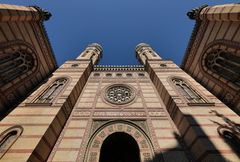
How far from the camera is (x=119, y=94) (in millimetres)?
9750

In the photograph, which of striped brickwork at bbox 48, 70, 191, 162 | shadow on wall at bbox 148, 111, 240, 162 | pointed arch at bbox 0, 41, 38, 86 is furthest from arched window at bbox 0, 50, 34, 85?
shadow on wall at bbox 148, 111, 240, 162

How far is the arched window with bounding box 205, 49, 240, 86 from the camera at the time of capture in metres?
7.61

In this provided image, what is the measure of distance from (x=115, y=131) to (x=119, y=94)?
121 inches

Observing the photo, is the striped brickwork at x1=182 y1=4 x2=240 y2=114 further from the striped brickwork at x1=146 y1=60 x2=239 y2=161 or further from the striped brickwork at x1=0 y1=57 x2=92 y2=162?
the striped brickwork at x1=0 y1=57 x2=92 y2=162

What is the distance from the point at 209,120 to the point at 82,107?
5.95m

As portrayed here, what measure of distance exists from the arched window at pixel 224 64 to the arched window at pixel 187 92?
5.18 ft

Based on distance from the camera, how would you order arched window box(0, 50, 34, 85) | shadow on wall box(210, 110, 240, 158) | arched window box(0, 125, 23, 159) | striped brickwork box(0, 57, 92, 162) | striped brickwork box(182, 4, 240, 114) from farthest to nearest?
arched window box(0, 50, 34, 85)
striped brickwork box(182, 4, 240, 114)
shadow on wall box(210, 110, 240, 158)
arched window box(0, 125, 23, 159)
striped brickwork box(0, 57, 92, 162)

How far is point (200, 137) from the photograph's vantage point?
18.9ft

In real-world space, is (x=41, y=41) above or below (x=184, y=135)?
above

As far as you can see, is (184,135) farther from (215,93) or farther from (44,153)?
(44,153)

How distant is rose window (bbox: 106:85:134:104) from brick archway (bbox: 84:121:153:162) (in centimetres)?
176

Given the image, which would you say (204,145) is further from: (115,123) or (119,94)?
(119,94)

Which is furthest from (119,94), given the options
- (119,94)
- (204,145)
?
(204,145)

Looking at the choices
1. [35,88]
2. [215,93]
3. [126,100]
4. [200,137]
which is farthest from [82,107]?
[215,93]
